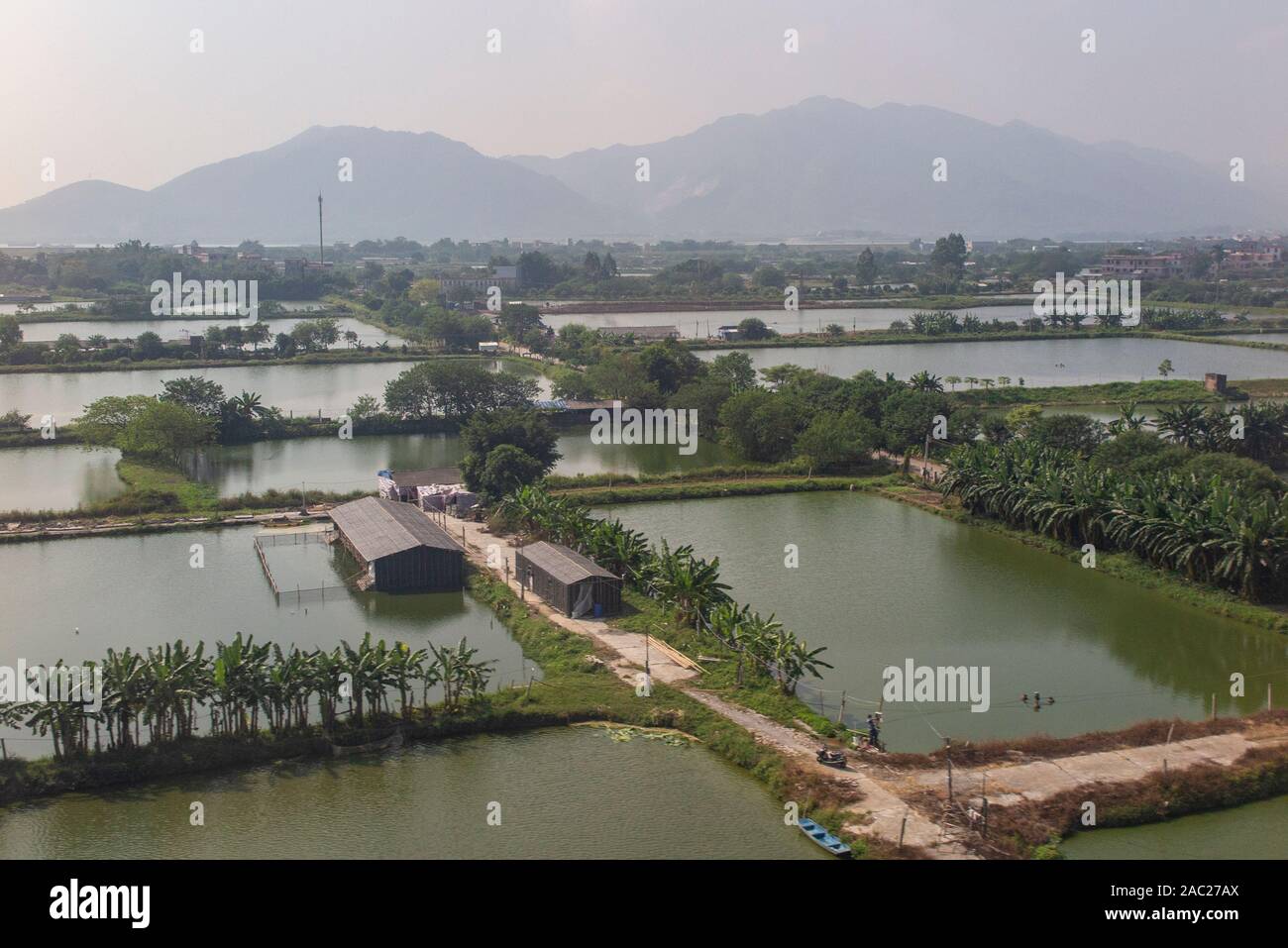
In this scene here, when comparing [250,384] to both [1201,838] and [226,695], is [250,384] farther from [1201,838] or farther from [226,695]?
[1201,838]

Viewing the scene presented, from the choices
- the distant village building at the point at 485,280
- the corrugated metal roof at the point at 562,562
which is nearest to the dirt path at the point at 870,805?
the corrugated metal roof at the point at 562,562

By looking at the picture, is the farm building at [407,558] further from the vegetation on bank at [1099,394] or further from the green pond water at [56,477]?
the vegetation on bank at [1099,394]

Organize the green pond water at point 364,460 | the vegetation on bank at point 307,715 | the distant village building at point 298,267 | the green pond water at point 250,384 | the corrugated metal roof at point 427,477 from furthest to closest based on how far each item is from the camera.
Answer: the distant village building at point 298,267, the green pond water at point 250,384, the green pond water at point 364,460, the corrugated metal roof at point 427,477, the vegetation on bank at point 307,715

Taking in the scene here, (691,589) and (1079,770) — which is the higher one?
(691,589)

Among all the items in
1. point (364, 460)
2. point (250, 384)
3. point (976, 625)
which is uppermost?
point (250, 384)

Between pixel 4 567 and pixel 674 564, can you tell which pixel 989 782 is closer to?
pixel 674 564

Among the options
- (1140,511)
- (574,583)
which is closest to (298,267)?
(574,583)
